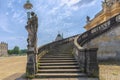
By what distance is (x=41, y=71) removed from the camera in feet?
40.7

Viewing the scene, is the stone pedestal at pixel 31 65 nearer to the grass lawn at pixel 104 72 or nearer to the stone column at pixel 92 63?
the grass lawn at pixel 104 72

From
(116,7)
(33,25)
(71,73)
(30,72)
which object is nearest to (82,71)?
(71,73)

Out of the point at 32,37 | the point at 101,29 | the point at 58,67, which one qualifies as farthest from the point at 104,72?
the point at 101,29

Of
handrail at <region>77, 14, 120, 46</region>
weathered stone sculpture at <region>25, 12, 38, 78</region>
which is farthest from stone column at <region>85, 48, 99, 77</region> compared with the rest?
handrail at <region>77, 14, 120, 46</region>

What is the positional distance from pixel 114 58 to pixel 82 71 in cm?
641

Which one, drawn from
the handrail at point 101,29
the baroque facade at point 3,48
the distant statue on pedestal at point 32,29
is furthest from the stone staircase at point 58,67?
the baroque facade at point 3,48

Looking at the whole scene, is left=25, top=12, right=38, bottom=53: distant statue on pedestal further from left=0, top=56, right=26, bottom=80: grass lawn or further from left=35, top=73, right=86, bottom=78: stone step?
left=0, top=56, right=26, bottom=80: grass lawn

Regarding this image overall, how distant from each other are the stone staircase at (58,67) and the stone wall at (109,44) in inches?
160

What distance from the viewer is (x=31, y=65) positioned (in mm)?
12141

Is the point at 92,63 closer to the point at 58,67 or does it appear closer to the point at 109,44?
the point at 58,67

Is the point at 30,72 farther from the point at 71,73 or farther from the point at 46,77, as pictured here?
the point at 71,73

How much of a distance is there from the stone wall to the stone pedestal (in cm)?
762

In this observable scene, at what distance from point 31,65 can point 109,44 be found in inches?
341

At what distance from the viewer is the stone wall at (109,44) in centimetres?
1795
